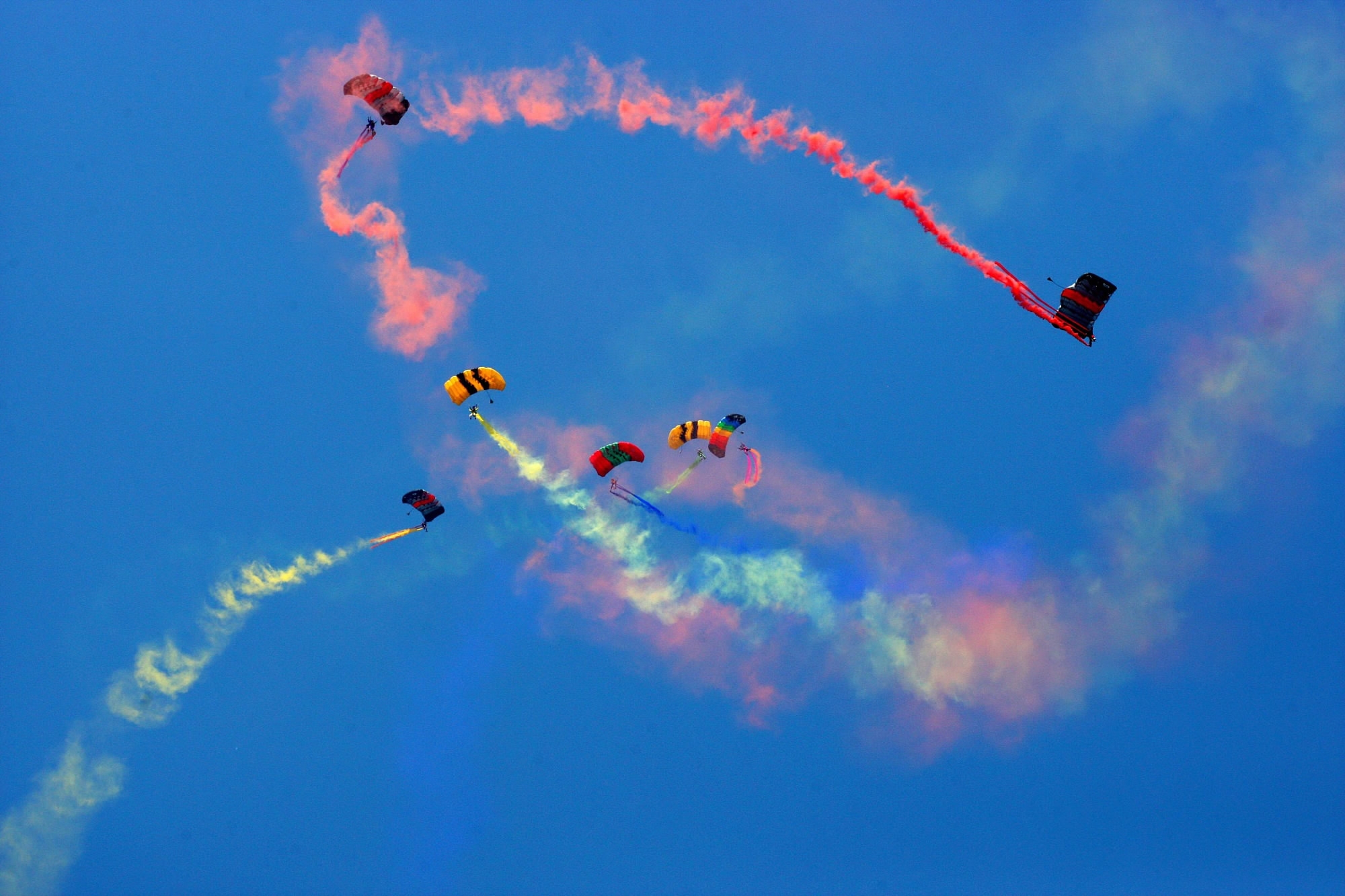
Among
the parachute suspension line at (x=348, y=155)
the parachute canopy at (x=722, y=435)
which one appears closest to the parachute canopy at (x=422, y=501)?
the parachute canopy at (x=722, y=435)

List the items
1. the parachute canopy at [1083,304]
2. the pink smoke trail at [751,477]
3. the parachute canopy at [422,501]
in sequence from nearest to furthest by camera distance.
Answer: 1. the parachute canopy at [1083,304]
2. the parachute canopy at [422,501]
3. the pink smoke trail at [751,477]

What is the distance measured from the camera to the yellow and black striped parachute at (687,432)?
38094mm

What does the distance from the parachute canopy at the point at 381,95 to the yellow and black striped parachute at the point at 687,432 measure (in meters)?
11.7

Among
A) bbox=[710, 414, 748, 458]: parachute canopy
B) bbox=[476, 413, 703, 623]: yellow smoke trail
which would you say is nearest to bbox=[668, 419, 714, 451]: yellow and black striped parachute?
bbox=[710, 414, 748, 458]: parachute canopy

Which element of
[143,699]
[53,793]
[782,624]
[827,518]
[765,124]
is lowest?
[53,793]

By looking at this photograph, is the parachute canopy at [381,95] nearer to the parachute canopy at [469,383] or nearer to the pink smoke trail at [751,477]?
the parachute canopy at [469,383]

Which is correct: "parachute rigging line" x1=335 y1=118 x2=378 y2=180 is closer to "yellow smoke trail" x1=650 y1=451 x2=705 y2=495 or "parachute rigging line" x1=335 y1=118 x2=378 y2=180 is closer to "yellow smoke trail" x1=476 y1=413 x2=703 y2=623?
"yellow smoke trail" x1=476 y1=413 x2=703 y2=623

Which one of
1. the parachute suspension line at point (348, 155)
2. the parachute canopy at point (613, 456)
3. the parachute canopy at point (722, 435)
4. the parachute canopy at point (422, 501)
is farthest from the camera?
the parachute suspension line at point (348, 155)

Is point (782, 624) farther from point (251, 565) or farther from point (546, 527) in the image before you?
point (251, 565)

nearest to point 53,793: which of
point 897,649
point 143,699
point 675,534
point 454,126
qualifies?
point 143,699

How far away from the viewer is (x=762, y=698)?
4209cm

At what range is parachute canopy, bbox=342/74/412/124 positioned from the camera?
118ft

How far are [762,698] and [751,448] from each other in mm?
7959

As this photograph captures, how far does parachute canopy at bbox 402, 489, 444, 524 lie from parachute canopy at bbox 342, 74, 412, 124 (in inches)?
413
